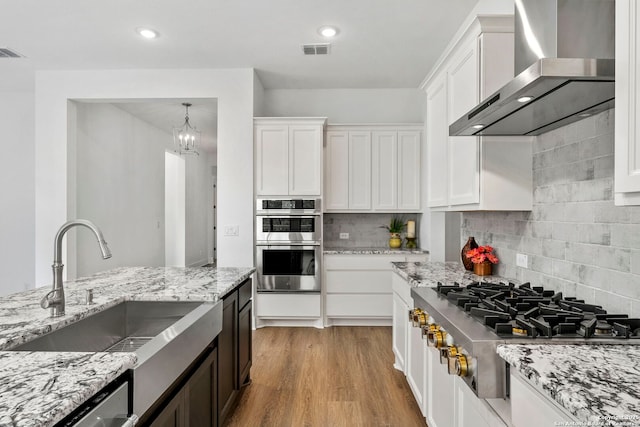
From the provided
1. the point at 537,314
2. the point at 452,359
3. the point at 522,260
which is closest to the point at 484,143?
the point at 522,260

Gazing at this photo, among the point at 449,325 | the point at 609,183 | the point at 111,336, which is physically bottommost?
the point at 111,336

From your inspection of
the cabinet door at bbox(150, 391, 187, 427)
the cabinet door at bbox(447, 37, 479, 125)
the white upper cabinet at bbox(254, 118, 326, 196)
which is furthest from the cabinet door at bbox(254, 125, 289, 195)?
the cabinet door at bbox(150, 391, 187, 427)

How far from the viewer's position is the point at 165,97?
4152mm

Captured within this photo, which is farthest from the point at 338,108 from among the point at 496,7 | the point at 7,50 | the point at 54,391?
the point at 54,391

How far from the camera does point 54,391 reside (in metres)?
0.78

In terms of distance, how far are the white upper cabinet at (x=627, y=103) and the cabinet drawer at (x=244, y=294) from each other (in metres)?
2.03

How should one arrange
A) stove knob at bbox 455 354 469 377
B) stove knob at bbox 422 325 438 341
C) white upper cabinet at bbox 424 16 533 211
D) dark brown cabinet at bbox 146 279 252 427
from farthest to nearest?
white upper cabinet at bbox 424 16 533 211 → stove knob at bbox 422 325 438 341 → dark brown cabinet at bbox 146 279 252 427 → stove knob at bbox 455 354 469 377

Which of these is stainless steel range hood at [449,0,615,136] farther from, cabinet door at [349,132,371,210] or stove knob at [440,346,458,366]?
cabinet door at [349,132,371,210]

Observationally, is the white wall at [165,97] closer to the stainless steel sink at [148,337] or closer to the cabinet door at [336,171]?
the cabinet door at [336,171]

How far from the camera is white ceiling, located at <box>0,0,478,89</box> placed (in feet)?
9.45

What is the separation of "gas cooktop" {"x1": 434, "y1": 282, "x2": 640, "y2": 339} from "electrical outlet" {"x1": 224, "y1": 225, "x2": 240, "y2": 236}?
2.71m

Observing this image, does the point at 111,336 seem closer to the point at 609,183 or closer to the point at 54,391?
the point at 54,391

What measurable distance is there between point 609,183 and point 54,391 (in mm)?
1980

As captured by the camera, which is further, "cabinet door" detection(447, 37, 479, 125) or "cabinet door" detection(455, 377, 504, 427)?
"cabinet door" detection(447, 37, 479, 125)
